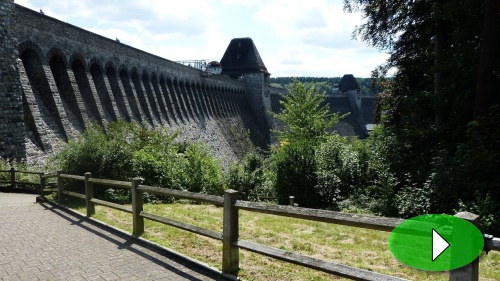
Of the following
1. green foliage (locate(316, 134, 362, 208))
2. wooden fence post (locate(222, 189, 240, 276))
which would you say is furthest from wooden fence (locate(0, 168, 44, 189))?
wooden fence post (locate(222, 189, 240, 276))

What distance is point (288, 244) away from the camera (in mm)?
6449

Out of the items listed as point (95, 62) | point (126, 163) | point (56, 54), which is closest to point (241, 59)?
point (95, 62)

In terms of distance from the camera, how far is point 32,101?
53.1 ft

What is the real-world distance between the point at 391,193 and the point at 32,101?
15368mm

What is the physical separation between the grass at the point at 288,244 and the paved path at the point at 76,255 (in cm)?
45

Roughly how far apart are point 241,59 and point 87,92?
120 ft

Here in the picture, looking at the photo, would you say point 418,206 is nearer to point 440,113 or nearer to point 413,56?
point 440,113

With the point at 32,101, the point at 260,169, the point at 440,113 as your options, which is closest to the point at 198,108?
the point at 260,169

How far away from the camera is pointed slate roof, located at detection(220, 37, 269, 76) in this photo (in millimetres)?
54188

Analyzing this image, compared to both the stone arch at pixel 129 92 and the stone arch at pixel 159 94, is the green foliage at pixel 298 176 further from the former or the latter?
the stone arch at pixel 159 94

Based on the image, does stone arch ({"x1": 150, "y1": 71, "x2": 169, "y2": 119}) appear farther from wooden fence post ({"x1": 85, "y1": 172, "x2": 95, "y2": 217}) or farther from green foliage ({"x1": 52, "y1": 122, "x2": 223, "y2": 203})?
wooden fence post ({"x1": 85, "y1": 172, "x2": 95, "y2": 217})

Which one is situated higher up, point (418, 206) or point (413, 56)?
point (413, 56)

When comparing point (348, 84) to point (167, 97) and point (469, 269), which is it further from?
point (469, 269)

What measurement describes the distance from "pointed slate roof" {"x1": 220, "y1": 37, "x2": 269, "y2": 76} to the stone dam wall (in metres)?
16.1
